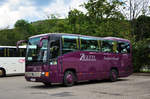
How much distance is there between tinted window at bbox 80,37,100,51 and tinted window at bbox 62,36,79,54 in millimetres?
561

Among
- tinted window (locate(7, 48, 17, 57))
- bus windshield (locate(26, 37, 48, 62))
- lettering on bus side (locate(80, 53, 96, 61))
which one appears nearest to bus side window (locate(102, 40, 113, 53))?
lettering on bus side (locate(80, 53, 96, 61))

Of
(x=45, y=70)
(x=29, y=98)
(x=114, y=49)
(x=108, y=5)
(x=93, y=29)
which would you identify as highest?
(x=108, y=5)

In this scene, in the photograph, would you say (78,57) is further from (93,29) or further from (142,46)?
(93,29)

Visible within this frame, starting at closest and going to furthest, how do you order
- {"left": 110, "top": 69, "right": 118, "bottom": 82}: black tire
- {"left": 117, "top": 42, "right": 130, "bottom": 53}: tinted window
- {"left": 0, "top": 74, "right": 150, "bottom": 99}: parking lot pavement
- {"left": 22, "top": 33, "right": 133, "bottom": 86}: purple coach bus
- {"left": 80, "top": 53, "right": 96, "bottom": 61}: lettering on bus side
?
1. {"left": 0, "top": 74, "right": 150, "bottom": 99}: parking lot pavement
2. {"left": 22, "top": 33, "right": 133, "bottom": 86}: purple coach bus
3. {"left": 80, "top": 53, "right": 96, "bottom": 61}: lettering on bus side
4. {"left": 110, "top": 69, "right": 118, "bottom": 82}: black tire
5. {"left": 117, "top": 42, "right": 130, "bottom": 53}: tinted window

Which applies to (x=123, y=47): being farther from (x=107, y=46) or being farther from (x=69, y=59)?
(x=69, y=59)

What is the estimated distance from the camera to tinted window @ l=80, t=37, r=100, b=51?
16984 mm

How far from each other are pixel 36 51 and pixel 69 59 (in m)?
1.99

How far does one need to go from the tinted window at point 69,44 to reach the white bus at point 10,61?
36.2ft

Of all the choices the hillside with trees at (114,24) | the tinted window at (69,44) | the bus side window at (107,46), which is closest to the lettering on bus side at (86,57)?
the tinted window at (69,44)

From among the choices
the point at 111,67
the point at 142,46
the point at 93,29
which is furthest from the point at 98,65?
the point at 93,29

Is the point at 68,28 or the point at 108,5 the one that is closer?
the point at 108,5

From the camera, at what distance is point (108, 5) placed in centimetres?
3706

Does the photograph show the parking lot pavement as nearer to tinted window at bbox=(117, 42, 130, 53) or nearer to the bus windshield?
the bus windshield

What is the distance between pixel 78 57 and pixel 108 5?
22147 mm
